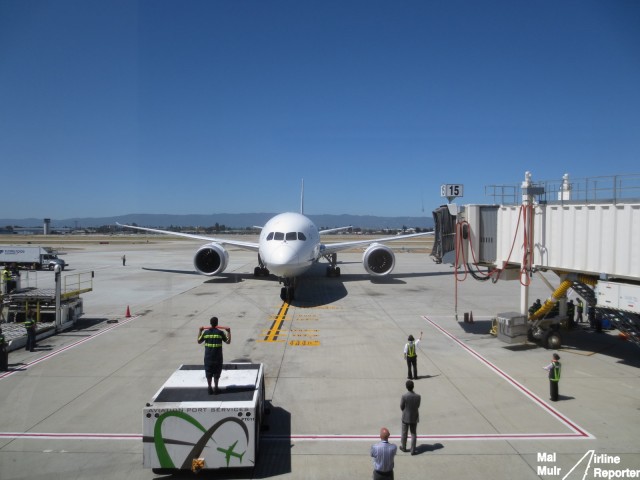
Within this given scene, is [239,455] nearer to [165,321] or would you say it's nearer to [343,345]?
[343,345]

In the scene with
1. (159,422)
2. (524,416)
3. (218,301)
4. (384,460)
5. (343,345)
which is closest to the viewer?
(384,460)

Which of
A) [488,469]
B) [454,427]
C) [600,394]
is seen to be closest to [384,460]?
[488,469]

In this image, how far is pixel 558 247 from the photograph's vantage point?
14.2 m

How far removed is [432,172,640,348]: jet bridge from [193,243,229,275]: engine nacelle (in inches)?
638

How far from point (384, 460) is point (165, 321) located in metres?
14.5

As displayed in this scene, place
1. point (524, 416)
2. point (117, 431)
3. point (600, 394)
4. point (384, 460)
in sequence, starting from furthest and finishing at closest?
point (600, 394)
point (524, 416)
point (117, 431)
point (384, 460)

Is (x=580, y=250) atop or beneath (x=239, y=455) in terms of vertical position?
atop

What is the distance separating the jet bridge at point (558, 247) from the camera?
12148 mm

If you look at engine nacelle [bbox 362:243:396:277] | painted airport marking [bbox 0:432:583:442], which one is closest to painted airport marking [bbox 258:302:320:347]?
painted airport marking [bbox 0:432:583:442]

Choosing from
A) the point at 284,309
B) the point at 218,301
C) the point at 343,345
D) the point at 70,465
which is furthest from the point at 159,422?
the point at 218,301

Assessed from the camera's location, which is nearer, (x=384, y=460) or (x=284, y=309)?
(x=384, y=460)

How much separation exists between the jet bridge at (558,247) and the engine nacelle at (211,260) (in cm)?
1621

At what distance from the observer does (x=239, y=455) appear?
7.21 metres

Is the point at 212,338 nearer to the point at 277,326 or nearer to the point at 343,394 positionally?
the point at 343,394
